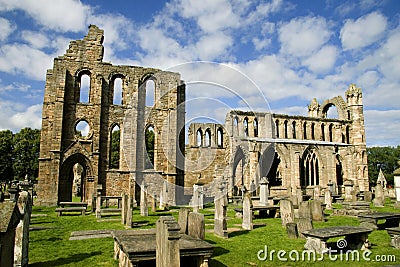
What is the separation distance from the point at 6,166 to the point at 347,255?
49253 mm

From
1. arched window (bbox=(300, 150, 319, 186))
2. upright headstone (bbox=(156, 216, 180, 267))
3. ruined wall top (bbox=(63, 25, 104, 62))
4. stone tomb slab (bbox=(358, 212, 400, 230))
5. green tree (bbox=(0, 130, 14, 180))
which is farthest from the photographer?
green tree (bbox=(0, 130, 14, 180))

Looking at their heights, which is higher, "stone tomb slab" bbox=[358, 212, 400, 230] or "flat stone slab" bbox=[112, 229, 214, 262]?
"flat stone slab" bbox=[112, 229, 214, 262]

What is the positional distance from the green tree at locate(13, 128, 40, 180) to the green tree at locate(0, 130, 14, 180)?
647 mm

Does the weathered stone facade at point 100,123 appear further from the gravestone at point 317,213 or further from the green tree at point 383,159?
the green tree at point 383,159

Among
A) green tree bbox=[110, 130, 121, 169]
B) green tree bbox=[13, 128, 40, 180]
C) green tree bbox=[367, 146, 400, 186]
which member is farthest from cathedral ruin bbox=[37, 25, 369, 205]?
green tree bbox=[367, 146, 400, 186]

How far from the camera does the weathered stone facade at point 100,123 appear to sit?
2050cm

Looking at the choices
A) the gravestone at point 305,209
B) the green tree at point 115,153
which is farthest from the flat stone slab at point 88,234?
the green tree at point 115,153

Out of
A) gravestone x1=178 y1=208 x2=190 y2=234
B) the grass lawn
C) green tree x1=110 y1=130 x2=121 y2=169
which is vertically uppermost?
green tree x1=110 y1=130 x2=121 y2=169

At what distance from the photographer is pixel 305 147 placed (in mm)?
29984

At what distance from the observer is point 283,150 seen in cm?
2878

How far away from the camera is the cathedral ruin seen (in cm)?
2070

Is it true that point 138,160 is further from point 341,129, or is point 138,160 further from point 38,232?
point 341,129

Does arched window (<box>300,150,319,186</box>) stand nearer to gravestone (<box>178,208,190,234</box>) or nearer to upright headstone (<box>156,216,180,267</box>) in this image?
gravestone (<box>178,208,190,234</box>)

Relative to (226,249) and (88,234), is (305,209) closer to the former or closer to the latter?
(226,249)
